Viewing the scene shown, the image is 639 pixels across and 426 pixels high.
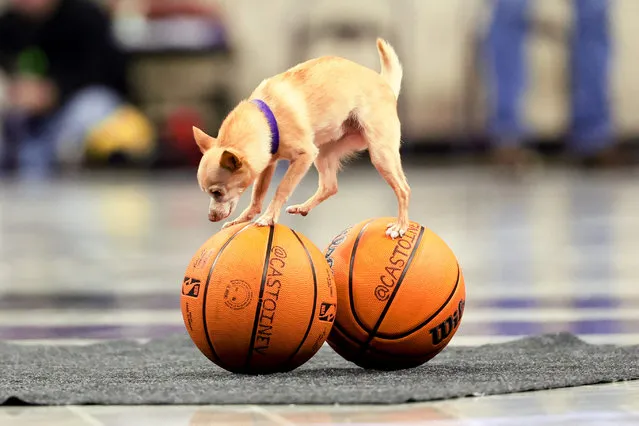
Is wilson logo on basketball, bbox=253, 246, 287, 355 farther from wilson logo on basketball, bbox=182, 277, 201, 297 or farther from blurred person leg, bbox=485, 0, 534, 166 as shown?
blurred person leg, bbox=485, 0, 534, 166

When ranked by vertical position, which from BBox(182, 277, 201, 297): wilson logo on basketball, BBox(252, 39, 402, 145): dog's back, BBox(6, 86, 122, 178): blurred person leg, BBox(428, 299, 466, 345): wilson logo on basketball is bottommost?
BBox(6, 86, 122, 178): blurred person leg

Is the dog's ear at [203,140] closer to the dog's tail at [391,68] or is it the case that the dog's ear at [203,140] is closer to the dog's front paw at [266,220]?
the dog's front paw at [266,220]

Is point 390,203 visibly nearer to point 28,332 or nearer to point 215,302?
point 28,332

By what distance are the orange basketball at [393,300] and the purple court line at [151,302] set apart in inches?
63.0

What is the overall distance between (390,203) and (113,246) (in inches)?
127

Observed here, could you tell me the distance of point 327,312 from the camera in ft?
13.2

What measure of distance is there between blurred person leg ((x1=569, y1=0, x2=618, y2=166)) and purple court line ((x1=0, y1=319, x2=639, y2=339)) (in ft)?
26.4

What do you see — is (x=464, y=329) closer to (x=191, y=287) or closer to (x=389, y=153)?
(x=389, y=153)

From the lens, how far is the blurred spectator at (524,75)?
12258 mm

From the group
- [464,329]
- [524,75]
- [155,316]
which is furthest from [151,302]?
[524,75]

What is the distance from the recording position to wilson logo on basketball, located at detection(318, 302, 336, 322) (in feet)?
13.1

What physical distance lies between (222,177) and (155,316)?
1869mm

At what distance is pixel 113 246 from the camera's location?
29.6ft

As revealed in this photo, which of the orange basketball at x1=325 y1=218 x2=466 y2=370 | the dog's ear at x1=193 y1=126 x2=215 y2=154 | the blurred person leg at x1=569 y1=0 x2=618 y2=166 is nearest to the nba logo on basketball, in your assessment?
the orange basketball at x1=325 y1=218 x2=466 y2=370
